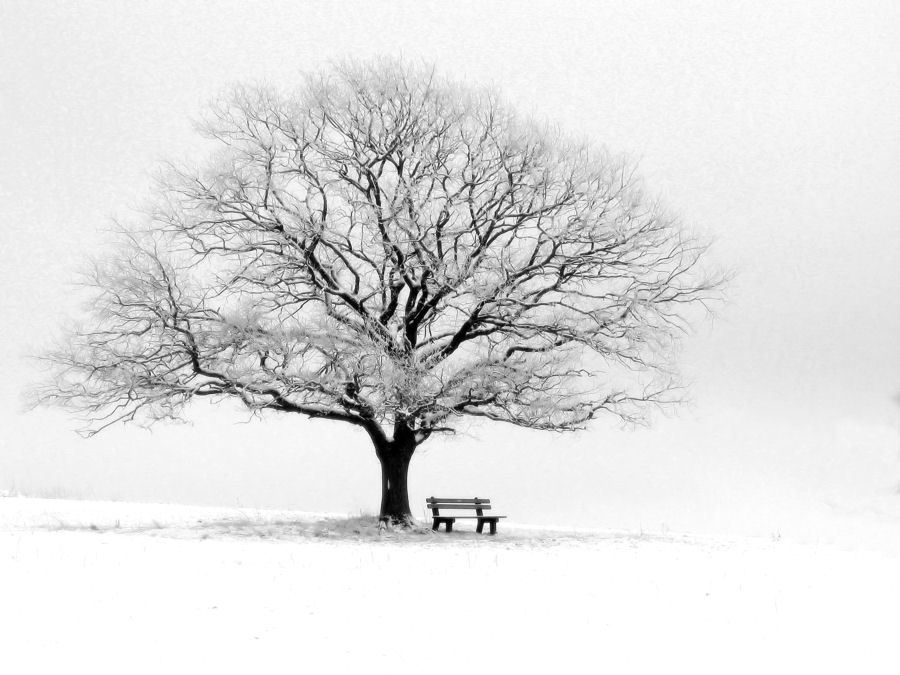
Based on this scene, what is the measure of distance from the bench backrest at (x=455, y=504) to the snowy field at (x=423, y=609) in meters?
4.33

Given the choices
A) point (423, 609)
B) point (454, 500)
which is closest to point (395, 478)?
point (454, 500)

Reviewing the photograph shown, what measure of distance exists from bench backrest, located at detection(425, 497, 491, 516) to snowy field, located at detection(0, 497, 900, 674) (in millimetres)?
4328

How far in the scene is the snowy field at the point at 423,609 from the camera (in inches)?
340

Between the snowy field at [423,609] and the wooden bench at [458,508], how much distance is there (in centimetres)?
413

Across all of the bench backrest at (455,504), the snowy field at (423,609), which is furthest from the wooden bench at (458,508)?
the snowy field at (423,609)

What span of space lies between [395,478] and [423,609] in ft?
35.4

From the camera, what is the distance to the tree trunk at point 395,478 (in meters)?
20.9

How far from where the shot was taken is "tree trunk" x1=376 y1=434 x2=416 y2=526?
20.9 m

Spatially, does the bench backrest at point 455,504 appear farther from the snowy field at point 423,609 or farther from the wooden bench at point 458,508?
the snowy field at point 423,609

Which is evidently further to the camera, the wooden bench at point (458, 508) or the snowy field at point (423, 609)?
the wooden bench at point (458, 508)

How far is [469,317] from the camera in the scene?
20844mm

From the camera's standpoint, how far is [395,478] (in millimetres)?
21203

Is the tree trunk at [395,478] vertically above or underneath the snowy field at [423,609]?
above

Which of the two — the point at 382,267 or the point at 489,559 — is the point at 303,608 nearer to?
the point at 489,559
